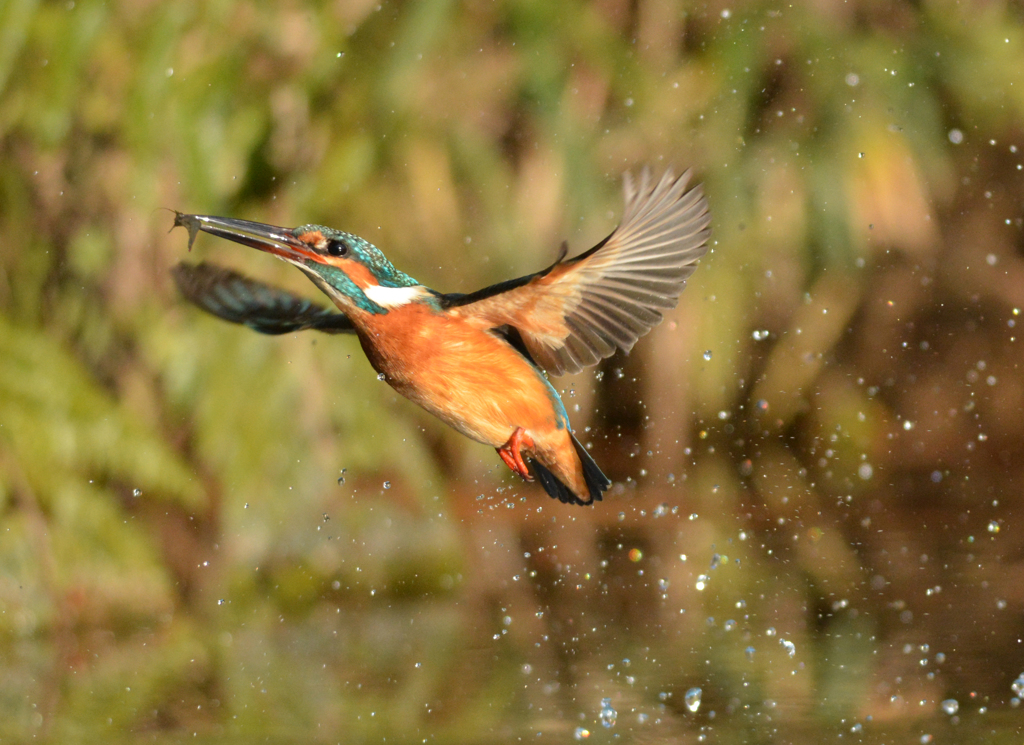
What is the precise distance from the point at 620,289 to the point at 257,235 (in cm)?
47

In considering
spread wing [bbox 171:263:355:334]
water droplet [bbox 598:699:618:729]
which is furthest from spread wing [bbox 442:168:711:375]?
water droplet [bbox 598:699:618:729]

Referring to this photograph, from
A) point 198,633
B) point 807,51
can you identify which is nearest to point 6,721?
point 198,633

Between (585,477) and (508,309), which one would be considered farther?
(585,477)

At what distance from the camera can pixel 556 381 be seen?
5086 millimetres

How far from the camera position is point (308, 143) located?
14.9 ft

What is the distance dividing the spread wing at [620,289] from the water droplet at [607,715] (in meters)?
1.03

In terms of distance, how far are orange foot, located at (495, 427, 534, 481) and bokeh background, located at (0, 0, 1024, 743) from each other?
3.11ft

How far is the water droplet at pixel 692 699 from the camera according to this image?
266cm

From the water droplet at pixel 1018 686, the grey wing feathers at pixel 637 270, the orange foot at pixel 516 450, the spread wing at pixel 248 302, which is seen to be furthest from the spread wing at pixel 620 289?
the water droplet at pixel 1018 686

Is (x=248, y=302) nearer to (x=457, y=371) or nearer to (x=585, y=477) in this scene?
(x=457, y=371)

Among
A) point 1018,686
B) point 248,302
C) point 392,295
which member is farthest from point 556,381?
point 392,295

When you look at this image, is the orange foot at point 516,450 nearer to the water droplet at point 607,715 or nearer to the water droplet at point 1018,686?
the water droplet at point 607,715

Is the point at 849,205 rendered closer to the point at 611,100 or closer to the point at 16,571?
the point at 611,100

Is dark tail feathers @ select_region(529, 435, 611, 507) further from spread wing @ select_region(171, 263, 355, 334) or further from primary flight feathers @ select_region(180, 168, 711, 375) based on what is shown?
spread wing @ select_region(171, 263, 355, 334)
